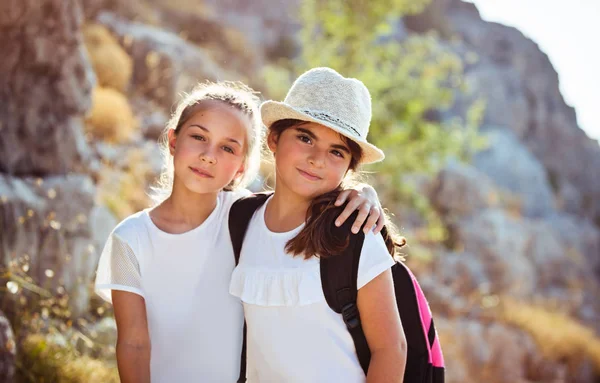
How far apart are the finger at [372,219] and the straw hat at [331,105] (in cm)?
25

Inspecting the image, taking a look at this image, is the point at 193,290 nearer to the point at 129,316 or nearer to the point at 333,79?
the point at 129,316

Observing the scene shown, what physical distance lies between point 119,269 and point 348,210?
89cm

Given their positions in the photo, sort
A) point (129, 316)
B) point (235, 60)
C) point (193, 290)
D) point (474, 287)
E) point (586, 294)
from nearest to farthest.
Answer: point (129, 316) → point (193, 290) → point (474, 287) → point (586, 294) → point (235, 60)

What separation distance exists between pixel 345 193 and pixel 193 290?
0.74 m

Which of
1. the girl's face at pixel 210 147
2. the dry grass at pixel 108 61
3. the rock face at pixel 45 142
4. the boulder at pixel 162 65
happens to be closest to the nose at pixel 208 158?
the girl's face at pixel 210 147

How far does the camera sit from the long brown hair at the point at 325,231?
2143 millimetres

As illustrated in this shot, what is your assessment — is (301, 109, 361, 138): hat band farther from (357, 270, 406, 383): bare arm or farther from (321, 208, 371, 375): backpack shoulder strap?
(357, 270, 406, 383): bare arm

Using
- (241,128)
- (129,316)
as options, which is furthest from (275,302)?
(241,128)

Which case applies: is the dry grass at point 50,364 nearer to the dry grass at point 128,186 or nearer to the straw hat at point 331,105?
the straw hat at point 331,105

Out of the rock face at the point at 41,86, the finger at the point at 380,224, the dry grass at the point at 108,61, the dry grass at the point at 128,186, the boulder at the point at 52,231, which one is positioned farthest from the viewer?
the dry grass at the point at 108,61

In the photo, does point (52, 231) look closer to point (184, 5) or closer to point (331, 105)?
point (331, 105)

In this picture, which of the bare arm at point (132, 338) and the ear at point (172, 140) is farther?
the ear at point (172, 140)

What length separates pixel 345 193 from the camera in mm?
2314

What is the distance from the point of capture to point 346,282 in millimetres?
2113
